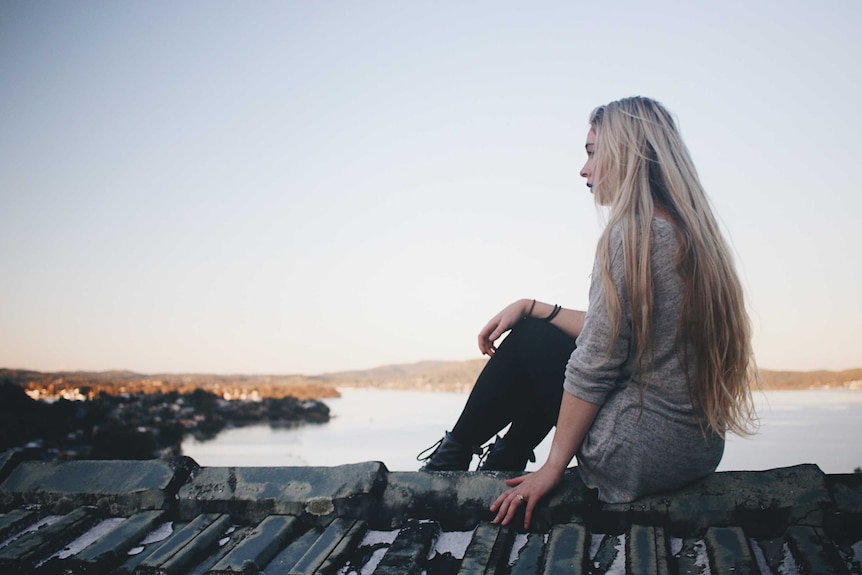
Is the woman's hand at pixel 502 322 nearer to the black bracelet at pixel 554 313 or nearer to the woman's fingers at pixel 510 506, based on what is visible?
the black bracelet at pixel 554 313

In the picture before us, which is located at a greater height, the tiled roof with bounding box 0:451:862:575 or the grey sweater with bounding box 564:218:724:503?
the grey sweater with bounding box 564:218:724:503

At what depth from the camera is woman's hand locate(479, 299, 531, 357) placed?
65.9 inches

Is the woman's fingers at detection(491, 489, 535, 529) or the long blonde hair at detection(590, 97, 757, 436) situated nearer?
the long blonde hair at detection(590, 97, 757, 436)

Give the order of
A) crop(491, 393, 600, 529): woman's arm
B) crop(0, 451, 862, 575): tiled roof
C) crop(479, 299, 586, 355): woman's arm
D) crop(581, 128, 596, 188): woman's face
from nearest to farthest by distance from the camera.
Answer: crop(0, 451, 862, 575): tiled roof < crop(491, 393, 600, 529): woman's arm < crop(581, 128, 596, 188): woman's face < crop(479, 299, 586, 355): woman's arm

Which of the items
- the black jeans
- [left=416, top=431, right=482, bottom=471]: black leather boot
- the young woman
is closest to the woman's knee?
the black jeans

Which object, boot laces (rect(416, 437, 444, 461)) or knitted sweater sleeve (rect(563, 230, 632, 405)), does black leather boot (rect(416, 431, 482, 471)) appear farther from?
knitted sweater sleeve (rect(563, 230, 632, 405))

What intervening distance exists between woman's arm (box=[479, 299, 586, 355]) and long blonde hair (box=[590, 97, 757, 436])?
0.40 metres

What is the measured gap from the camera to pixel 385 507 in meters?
1.53

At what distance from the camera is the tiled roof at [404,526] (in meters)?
1.19

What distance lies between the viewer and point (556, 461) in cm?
133

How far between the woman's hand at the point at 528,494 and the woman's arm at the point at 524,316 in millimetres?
435

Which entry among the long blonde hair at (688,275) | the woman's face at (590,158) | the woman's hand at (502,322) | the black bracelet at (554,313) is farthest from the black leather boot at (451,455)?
the woman's face at (590,158)

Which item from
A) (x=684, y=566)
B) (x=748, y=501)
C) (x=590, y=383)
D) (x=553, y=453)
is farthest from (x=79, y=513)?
(x=748, y=501)

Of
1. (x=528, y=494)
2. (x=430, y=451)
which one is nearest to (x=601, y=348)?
(x=528, y=494)
